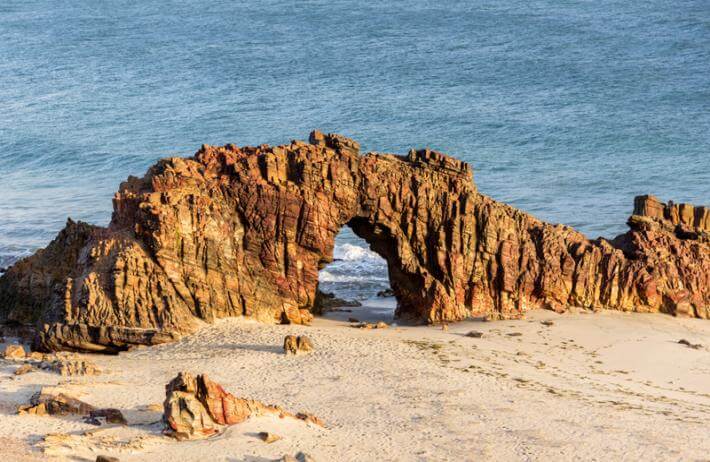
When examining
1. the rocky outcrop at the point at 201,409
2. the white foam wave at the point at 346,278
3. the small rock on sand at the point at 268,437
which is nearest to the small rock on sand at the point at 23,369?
the rocky outcrop at the point at 201,409

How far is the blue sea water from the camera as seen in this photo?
144ft

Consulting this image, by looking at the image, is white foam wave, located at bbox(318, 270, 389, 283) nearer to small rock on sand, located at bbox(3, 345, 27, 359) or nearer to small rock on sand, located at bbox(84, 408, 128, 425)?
small rock on sand, located at bbox(3, 345, 27, 359)

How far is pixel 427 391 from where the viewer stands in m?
19.5

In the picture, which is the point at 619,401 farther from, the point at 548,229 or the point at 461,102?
the point at 461,102

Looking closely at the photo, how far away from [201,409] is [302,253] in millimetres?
7669

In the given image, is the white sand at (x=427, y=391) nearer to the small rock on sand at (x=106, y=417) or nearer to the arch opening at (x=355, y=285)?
the small rock on sand at (x=106, y=417)

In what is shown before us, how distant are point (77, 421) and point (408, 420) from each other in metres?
5.27

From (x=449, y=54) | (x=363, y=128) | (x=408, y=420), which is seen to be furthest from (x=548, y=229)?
(x=449, y=54)

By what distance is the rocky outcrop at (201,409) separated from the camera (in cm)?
1681

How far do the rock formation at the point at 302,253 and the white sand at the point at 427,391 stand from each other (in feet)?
2.25

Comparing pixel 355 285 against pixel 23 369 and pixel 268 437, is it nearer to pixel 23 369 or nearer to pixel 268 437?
pixel 23 369

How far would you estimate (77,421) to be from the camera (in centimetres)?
1753

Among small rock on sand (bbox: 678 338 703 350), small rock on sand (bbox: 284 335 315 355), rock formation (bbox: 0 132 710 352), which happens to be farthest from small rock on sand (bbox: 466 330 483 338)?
small rock on sand (bbox: 678 338 703 350)

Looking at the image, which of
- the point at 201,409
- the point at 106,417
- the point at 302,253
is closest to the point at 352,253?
the point at 302,253
